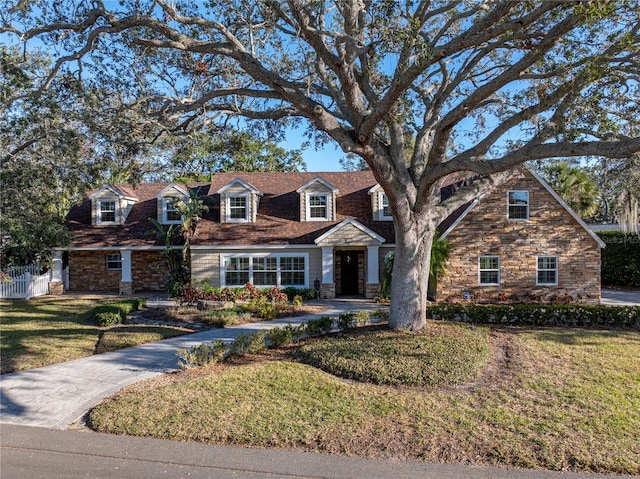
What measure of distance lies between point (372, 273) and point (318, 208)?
424 cm

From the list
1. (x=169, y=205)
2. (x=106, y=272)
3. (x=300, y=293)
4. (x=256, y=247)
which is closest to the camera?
(x=300, y=293)

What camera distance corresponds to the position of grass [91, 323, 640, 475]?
5.18 meters

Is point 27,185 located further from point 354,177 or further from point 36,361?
point 354,177

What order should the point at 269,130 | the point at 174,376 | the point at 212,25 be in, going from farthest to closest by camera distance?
the point at 269,130 → the point at 212,25 → the point at 174,376

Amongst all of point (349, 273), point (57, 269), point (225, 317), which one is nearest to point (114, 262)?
point (57, 269)

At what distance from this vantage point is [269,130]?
44.6 ft

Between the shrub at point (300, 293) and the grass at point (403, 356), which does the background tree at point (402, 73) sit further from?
the shrub at point (300, 293)

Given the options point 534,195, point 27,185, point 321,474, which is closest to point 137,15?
point 27,185

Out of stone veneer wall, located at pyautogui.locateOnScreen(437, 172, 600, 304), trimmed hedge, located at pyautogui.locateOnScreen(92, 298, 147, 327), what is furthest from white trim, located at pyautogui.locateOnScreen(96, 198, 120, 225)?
stone veneer wall, located at pyautogui.locateOnScreen(437, 172, 600, 304)

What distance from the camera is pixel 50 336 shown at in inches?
454

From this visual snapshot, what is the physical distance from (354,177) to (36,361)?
17.2 metres

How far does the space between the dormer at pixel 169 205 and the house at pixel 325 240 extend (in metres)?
0.05

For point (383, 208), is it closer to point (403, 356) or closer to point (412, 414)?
point (403, 356)

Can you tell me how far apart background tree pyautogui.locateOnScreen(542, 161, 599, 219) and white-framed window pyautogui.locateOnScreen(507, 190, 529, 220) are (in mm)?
5397
